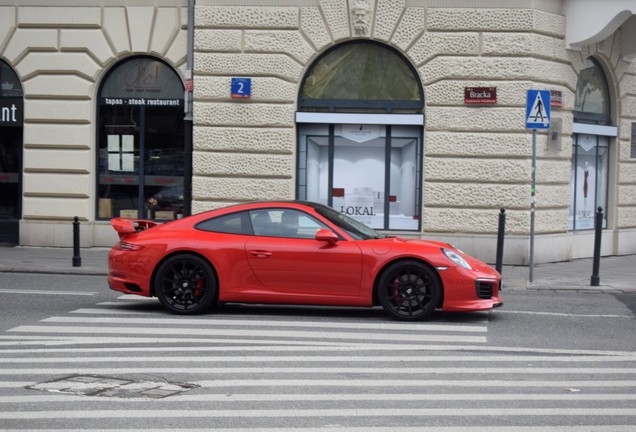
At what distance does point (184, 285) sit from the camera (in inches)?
520

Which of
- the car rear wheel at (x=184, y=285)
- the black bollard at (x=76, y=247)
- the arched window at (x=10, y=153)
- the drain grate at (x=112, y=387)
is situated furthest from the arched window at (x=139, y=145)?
the drain grate at (x=112, y=387)

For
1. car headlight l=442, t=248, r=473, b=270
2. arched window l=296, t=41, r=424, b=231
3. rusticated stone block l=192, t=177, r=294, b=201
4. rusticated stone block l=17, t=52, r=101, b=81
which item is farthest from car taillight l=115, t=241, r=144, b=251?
rusticated stone block l=17, t=52, r=101, b=81

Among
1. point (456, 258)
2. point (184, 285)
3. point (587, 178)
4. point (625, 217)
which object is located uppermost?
point (587, 178)

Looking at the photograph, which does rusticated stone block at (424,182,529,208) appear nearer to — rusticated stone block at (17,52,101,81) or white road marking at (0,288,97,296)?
rusticated stone block at (17,52,101,81)

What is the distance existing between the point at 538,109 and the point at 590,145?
19.6 feet

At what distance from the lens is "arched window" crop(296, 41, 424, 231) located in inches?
834

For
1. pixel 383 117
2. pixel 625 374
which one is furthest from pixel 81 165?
pixel 625 374

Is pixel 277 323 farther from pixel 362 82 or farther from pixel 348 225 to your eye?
pixel 362 82

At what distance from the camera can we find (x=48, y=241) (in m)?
22.2

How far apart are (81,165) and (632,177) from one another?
11.3 metres

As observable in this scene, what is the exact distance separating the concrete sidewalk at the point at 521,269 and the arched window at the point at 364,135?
8.85 ft

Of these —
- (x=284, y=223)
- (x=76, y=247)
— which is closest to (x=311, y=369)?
(x=284, y=223)

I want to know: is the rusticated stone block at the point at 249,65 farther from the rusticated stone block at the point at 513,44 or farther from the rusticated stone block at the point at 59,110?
the rusticated stone block at the point at 513,44

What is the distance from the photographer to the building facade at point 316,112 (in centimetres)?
2058
